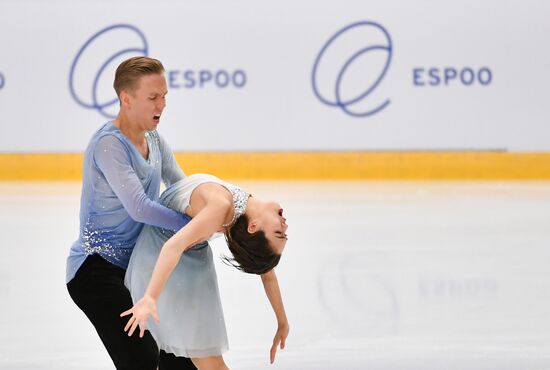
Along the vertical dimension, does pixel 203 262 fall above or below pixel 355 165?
above

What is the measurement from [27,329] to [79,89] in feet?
19.9

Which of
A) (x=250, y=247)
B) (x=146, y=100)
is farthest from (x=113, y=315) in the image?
(x=146, y=100)

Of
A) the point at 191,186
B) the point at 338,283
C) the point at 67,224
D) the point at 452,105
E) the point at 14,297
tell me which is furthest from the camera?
the point at 452,105

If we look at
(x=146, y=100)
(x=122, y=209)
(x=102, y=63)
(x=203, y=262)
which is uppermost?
(x=146, y=100)

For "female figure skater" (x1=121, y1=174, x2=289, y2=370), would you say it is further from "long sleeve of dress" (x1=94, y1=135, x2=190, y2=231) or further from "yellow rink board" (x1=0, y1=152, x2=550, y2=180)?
"yellow rink board" (x1=0, y1=152, x2=550, y2=180)

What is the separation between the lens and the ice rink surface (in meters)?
3.50

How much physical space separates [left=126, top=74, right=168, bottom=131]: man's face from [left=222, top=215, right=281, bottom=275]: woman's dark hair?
1.17 ft

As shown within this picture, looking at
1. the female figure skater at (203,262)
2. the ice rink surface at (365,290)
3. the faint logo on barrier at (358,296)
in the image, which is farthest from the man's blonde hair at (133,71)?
the faint logo on barrier at (358,296)

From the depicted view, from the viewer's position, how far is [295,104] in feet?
31.7

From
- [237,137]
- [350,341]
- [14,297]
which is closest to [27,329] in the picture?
[14,297]

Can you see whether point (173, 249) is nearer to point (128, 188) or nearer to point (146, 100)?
point (128, 188)

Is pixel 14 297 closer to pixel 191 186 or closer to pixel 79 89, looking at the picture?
pixel 191 186

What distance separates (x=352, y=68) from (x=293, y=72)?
551 mm

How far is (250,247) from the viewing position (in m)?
2.60
